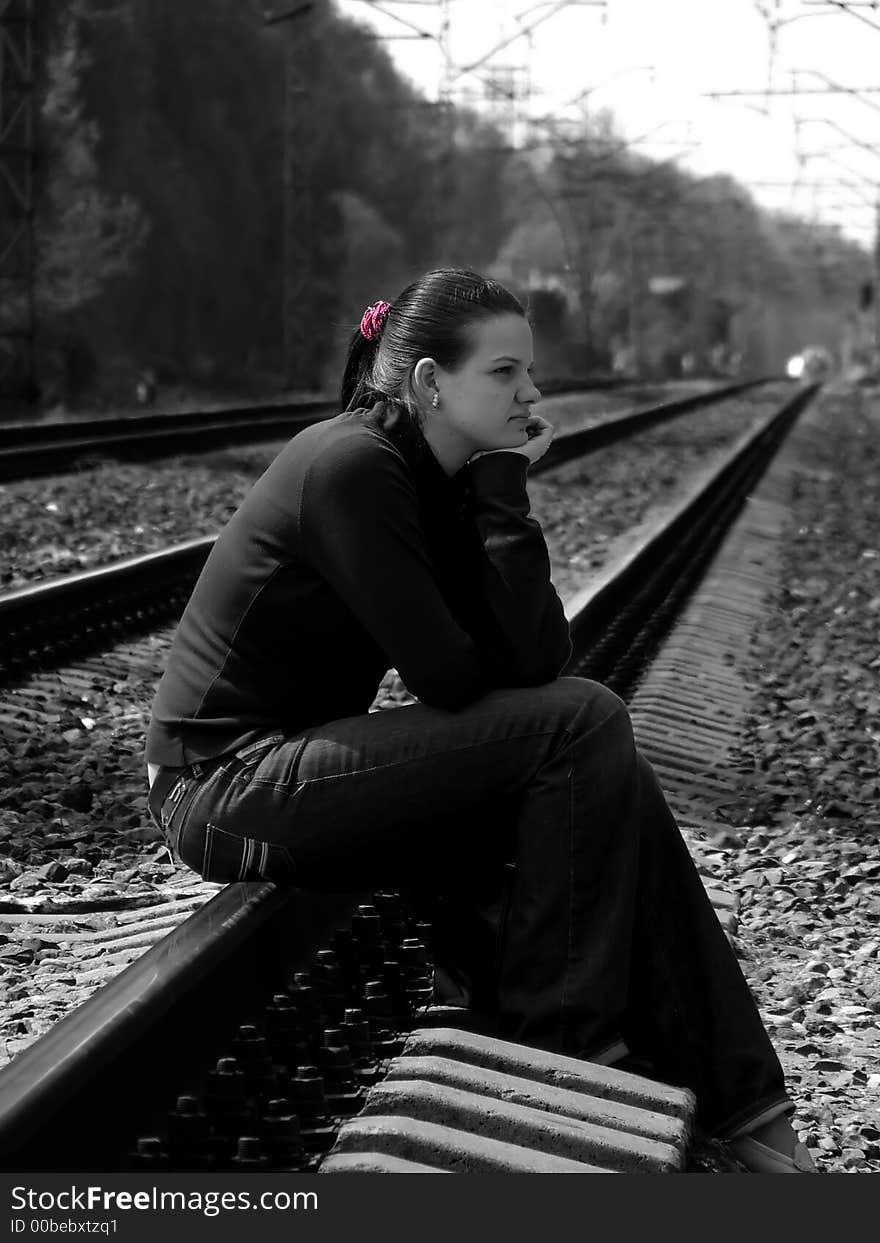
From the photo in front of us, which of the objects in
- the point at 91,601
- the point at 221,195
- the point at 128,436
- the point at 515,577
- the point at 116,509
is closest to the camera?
the point at 515,577

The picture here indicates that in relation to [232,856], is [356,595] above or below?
above

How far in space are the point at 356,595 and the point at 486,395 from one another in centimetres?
47

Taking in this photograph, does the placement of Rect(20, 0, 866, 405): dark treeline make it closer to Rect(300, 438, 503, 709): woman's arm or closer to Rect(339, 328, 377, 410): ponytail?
Rect(339, 328, 377, 410): ponytail

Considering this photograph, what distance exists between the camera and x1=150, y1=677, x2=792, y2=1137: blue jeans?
2.97m

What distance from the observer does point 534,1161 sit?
2510 millimetres

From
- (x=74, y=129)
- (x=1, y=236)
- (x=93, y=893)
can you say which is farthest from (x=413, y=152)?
(x=93, y=893)

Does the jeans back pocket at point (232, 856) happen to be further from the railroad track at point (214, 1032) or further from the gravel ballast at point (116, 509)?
the gravel ballast at point (116, 509)

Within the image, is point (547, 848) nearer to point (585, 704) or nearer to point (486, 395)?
point (585, 704)

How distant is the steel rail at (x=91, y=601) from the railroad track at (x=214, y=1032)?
141 inches

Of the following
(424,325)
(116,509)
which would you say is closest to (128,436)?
(116,509)

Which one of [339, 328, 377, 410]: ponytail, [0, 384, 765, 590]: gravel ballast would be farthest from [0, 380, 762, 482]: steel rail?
[339, 328, 377, 410]: ponytail

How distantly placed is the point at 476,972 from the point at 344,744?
1.55ft

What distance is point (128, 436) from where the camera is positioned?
1767 centimetres

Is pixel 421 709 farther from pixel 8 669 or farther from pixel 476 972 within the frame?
pixel 8 669
